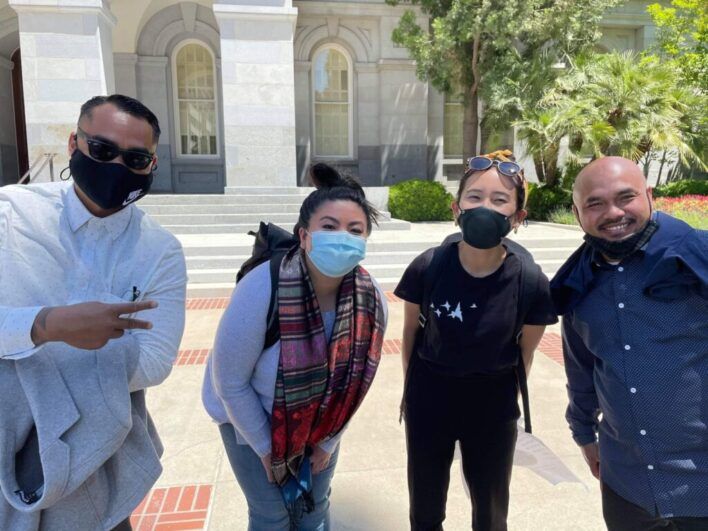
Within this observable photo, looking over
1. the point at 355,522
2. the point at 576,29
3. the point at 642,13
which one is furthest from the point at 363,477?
the point at 642,13

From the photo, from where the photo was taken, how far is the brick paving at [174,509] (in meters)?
2.72

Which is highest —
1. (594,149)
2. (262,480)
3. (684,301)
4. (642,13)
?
(642,13)

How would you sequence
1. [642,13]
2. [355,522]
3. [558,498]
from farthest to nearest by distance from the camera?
[642,13]
[558,498]
[355,522]

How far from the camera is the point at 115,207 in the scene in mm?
1669

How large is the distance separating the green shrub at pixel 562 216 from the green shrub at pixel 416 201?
2781 mm

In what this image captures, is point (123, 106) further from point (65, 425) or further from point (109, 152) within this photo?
point (65, 425)

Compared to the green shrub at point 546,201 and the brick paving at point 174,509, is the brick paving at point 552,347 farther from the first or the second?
the green shrub at point 546,201

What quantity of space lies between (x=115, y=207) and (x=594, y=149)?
1313 cm

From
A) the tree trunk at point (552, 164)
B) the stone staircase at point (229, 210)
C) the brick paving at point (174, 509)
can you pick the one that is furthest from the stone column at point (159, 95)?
the brick paving at point (174, 509)

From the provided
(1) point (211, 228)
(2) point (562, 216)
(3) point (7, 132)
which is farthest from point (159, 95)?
(2) point (562, 216)

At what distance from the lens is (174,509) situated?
2.88m

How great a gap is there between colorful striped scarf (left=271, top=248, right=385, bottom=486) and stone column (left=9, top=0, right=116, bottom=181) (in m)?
11.5

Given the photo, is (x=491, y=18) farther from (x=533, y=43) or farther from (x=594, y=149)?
(x=594, y=149)

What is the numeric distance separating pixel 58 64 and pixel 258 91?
4.32 m
